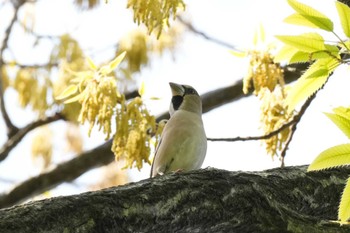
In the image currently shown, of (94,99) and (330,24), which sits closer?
(330,24)

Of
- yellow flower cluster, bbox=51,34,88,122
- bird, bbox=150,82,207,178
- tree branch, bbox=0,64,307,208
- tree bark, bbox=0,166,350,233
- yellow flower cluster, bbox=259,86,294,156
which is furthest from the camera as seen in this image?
yellow flower cluster, bbox=51,34,88,122

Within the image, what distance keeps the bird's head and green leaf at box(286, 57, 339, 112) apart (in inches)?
108

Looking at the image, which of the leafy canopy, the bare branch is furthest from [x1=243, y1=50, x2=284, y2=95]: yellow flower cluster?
the leafy canopy

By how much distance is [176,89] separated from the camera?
553 centimetres

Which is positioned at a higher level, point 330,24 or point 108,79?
point 330,24

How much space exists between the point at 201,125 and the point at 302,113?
3.46 feet

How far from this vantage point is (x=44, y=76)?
623cm

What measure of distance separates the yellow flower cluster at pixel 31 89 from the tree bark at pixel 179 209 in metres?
3.70

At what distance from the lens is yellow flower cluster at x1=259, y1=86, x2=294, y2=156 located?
4.30 meters

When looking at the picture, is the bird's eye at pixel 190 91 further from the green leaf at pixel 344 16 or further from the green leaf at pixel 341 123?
the green leaf at pixel 341 123

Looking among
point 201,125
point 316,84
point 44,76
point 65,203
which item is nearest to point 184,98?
point 201,125

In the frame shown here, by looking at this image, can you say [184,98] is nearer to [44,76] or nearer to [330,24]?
Answer: [44,76]

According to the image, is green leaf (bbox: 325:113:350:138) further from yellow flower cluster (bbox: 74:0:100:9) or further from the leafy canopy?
yellow flower cluster (bbox: 74:0:100:9)

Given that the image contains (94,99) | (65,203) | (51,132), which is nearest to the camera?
(65,203)
